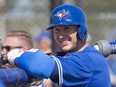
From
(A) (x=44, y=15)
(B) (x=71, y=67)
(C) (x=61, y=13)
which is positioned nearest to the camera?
(B) (x=71, y=67)

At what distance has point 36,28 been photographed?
11.2 meters

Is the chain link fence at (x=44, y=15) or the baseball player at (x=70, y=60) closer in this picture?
the baseball player at (x=70, y=60)

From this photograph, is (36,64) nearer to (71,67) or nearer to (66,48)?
(71,67)

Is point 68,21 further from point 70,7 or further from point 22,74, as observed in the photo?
point 22,74

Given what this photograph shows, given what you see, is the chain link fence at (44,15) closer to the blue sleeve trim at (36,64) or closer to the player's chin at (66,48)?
the player's chin at (66,48)

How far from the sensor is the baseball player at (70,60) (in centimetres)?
371

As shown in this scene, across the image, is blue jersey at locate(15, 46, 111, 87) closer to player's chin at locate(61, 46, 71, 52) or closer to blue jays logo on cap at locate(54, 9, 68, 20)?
player's chin at locate(61, 46, 71, 52)

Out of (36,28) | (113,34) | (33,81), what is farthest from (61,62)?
(36,28)

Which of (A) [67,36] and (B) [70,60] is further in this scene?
(A) [67,36]

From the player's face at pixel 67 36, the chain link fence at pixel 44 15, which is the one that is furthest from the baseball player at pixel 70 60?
the chain link fence at pixel 44 15

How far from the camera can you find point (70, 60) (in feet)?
12.8

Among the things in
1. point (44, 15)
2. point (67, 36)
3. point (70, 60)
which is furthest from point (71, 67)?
point (44, 15)

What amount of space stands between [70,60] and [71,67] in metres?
0.06

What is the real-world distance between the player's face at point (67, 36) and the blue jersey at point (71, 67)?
Answer: 0.11m
